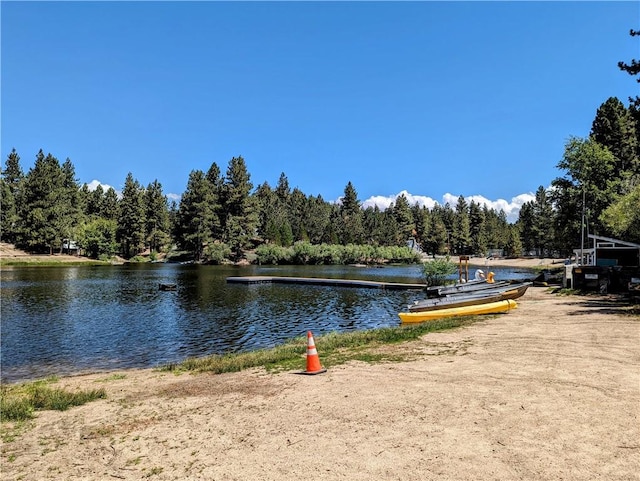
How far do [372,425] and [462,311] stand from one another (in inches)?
648

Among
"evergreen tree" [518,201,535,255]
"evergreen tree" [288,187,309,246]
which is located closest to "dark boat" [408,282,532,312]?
"evergreen tree" [288,187,309,246]

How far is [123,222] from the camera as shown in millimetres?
119375

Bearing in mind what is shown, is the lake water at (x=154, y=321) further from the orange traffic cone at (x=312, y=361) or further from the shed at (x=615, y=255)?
the shed at (x=615, y=255)

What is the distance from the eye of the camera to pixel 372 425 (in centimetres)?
685

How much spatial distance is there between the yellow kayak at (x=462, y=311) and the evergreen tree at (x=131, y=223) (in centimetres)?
10999

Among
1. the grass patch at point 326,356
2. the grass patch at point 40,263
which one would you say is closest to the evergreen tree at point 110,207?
the grass patch at point 40,263

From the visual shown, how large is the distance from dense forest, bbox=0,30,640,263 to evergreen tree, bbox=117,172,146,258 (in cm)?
29

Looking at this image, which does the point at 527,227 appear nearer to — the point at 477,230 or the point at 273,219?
the point at 477,230

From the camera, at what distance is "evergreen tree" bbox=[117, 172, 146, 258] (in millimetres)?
117062

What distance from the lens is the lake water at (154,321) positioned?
18156 millimetres

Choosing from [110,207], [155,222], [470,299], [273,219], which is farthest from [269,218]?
[470,299]

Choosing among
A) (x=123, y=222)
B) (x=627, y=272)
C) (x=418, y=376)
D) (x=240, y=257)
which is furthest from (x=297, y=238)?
(x=418, y=376)

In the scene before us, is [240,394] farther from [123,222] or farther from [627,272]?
[123,222]

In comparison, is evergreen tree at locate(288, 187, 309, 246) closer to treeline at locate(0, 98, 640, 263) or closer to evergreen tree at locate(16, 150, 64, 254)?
treeline at locate(0, 98, 640, 263)
